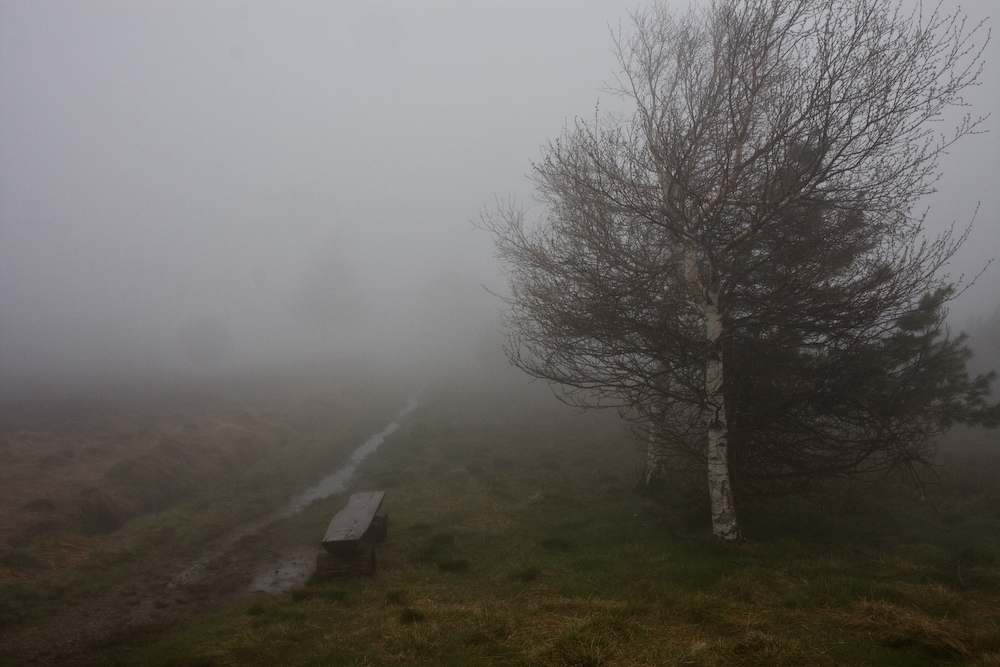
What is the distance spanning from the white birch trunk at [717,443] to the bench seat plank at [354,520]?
603 centimetres

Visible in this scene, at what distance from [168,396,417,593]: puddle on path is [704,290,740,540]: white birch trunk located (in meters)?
7.27

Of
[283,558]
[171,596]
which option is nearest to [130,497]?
[283,558]

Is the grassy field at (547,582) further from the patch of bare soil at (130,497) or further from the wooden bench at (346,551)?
the wooden bench at (346,551)

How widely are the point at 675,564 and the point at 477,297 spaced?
267 feet

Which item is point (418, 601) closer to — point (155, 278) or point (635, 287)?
point (635, 287)

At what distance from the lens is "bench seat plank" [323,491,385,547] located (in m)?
8.72

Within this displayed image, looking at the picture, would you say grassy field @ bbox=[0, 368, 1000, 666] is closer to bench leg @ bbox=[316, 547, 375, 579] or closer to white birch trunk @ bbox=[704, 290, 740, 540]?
bench leg @ bbox=[316, 547, 375, 579]

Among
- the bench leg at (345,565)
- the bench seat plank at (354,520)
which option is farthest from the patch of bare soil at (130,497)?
the bench seat plank at (354,520)

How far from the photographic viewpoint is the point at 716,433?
820 cm

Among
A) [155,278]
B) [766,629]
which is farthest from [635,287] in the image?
[155,278]

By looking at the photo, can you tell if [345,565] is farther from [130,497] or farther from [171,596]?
[130,497]

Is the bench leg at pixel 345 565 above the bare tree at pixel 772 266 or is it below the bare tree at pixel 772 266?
below

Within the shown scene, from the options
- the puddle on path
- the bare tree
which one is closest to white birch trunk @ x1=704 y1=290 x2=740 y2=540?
the bare tree

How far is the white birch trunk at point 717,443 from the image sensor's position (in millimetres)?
8125
